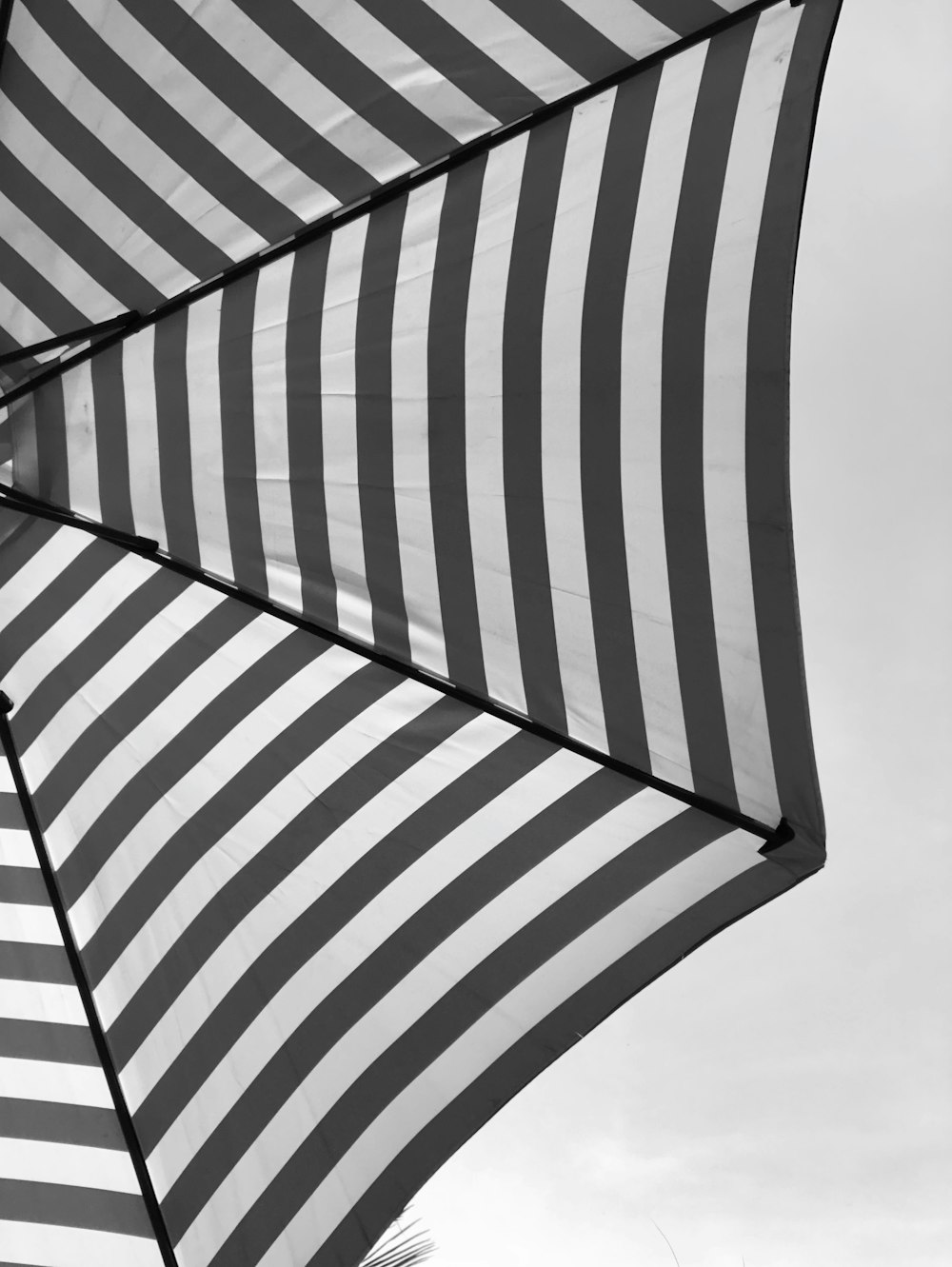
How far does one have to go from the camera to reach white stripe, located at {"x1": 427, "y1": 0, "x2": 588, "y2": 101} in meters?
2.28

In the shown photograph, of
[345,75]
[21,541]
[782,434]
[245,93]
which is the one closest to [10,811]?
[21,541]

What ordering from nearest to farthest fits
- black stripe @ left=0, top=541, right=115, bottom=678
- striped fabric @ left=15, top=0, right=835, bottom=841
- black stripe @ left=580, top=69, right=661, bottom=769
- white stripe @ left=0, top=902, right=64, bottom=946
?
striped fabric @ left=15, top=0, right=835, bottom=841, black stripe @ left=580, top=69, right=661, bottom=769, white stripe @ left=0, top=902, right=64, bottom=946, black stripe @ left=0, top=541, right=115, bottom=678

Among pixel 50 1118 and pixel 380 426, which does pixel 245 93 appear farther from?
pixel 50 1118

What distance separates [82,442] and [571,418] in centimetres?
139

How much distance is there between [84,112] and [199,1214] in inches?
106

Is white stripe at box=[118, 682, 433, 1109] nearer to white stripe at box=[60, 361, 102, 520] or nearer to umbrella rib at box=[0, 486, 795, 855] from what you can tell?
umbrella rib at box=[0, 486, 795, 855]

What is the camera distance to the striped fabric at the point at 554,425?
2.19 metres

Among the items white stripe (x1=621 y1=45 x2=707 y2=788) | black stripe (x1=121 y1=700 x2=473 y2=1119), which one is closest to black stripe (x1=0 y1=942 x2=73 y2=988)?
black stripe (x1=121 y1=700 x2=473 y2=1119)

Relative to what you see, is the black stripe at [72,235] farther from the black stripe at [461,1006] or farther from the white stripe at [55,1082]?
the white stripe at [55,1082]

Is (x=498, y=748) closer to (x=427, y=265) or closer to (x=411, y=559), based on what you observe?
(x=411, y=559)

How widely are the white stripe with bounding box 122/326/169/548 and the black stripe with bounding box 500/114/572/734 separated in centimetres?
98

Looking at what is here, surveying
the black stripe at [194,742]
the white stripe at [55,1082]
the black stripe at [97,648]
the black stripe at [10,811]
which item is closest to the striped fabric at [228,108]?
the black stripe at [97,648]

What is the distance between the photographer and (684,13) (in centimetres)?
219

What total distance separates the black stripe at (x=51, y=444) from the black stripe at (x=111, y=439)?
0.11 meters
